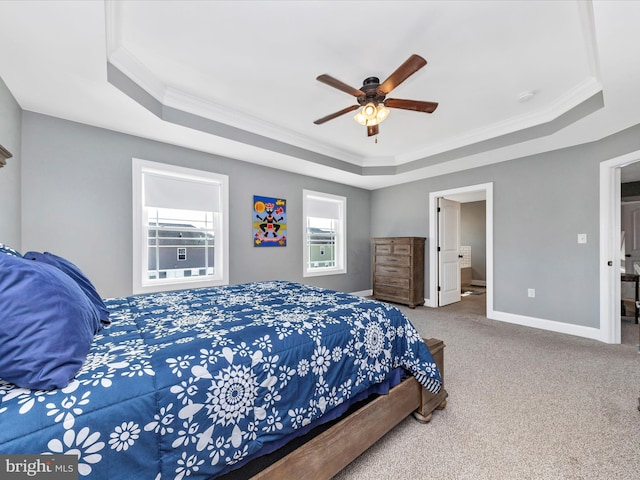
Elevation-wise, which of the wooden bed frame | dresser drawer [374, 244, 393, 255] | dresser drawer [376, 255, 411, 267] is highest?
dresser drawer [374, 244, 393, 255]

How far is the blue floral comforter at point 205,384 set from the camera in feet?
2.52

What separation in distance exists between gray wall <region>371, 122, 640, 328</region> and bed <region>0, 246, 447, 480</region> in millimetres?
2885

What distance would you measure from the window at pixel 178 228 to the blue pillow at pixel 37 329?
252cm

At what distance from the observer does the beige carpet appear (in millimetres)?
1446

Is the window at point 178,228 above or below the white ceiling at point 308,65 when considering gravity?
below

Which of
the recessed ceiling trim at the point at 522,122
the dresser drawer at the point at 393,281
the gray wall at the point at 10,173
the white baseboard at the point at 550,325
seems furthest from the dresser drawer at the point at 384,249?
the gray wall at the point at 10,173

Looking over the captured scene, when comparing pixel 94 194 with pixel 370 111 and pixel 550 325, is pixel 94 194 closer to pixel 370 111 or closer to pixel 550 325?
pixel 370 111

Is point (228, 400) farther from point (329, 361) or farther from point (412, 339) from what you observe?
point (412, 339)

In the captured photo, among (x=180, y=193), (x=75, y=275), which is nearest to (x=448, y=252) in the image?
(x=180, y=193)

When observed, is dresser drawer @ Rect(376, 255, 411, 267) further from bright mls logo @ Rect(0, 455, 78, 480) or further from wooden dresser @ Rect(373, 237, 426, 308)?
bright mls logo @ Rect(0, 455, 78, 480)

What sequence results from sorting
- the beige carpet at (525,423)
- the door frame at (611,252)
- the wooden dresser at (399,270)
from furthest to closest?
the wooden dresser at (399,270) < the door frame at (611,252) < the beige carpet at (525,423)

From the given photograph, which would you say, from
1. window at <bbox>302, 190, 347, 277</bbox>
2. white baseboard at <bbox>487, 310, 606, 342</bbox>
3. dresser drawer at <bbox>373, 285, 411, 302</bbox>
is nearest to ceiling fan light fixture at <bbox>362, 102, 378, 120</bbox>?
window at <bbox>302, 190, 347, 277</bbox>

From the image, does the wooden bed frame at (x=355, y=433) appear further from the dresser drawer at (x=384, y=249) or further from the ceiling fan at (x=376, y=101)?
the dresser drawer at (x=384, y=249)

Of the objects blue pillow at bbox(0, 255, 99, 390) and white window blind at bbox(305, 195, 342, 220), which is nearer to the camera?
blue pillow at bbox(0, 255, 99, 390)
